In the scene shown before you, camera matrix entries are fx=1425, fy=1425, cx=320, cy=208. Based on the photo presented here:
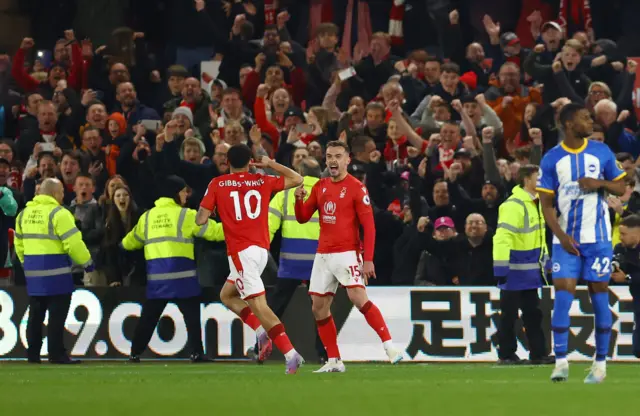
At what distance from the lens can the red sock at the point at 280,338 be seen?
13445mm

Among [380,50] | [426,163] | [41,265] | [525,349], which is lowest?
[525,349]

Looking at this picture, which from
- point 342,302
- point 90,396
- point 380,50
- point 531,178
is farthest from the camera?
point 380,50

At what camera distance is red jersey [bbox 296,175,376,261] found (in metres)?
14.0

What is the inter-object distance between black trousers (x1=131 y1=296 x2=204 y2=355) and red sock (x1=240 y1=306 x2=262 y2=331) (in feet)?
7.71

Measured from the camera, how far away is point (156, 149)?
61.3ft

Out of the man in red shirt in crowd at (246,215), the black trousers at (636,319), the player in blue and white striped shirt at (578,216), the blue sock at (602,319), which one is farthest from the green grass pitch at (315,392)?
the black trousers at (636,319)

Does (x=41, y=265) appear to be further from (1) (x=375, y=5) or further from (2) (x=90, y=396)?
(1) (x=375, y=5)

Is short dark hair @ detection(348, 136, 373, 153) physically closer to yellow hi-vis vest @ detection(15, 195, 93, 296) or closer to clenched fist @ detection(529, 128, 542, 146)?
clenched fist @ detection(529, 128, 542, 146)

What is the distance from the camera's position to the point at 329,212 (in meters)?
14.0

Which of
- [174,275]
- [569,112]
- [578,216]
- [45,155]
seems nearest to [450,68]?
[174,275]

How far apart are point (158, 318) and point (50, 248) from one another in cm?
152

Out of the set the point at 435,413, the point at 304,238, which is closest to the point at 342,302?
the point at 304,238

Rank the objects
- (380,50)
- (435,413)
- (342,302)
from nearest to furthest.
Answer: (435,413), (342,302), (380,50)

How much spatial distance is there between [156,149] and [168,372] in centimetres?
505
